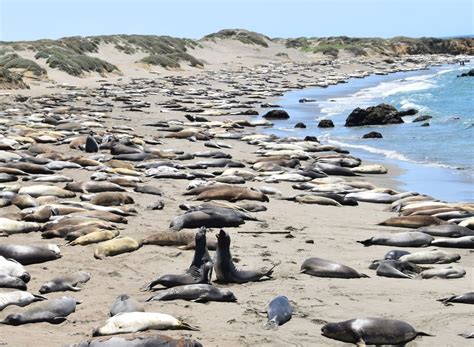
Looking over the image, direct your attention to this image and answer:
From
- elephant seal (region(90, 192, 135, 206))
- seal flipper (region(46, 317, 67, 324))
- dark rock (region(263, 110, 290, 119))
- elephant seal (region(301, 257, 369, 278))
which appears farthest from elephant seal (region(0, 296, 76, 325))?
dark rock (region(263, 110, 290, 119))

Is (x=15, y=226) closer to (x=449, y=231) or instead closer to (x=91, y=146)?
(x=449, y=231)

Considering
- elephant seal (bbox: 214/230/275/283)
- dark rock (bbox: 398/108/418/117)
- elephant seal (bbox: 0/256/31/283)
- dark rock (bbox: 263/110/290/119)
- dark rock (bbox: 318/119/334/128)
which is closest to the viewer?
elephant seal (bbox: 0/256/31/283)

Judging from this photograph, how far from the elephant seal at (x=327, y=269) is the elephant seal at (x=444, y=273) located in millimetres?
516

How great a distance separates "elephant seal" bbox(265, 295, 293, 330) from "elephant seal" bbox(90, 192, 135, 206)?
4.04 metres

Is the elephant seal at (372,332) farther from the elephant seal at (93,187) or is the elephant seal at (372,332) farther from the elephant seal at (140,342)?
the elephant seal at (93,187)

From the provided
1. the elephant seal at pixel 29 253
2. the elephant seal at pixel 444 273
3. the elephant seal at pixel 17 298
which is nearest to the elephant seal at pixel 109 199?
the elephant seal at pixel 29 253

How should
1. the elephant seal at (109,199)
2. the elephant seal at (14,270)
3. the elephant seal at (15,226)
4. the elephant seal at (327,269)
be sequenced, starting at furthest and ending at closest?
the elephant seal at (109,199) → the elephant seal at (15,226) → the elephant seal at (327,269) → the elephant seal at (14,270)

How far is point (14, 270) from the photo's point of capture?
17.2 feet

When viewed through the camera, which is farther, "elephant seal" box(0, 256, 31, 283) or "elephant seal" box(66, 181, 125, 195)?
"elephant seal" box(66, 181, 125, 195)

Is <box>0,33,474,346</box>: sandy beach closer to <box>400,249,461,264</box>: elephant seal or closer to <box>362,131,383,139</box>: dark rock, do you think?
<box>400,249,461,264</box>: elephant seal

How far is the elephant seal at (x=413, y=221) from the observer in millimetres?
7367

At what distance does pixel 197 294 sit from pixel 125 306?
1.94ft

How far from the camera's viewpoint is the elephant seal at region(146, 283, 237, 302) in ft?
15.7

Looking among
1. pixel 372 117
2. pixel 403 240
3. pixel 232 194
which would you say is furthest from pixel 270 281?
pixel 372 117
